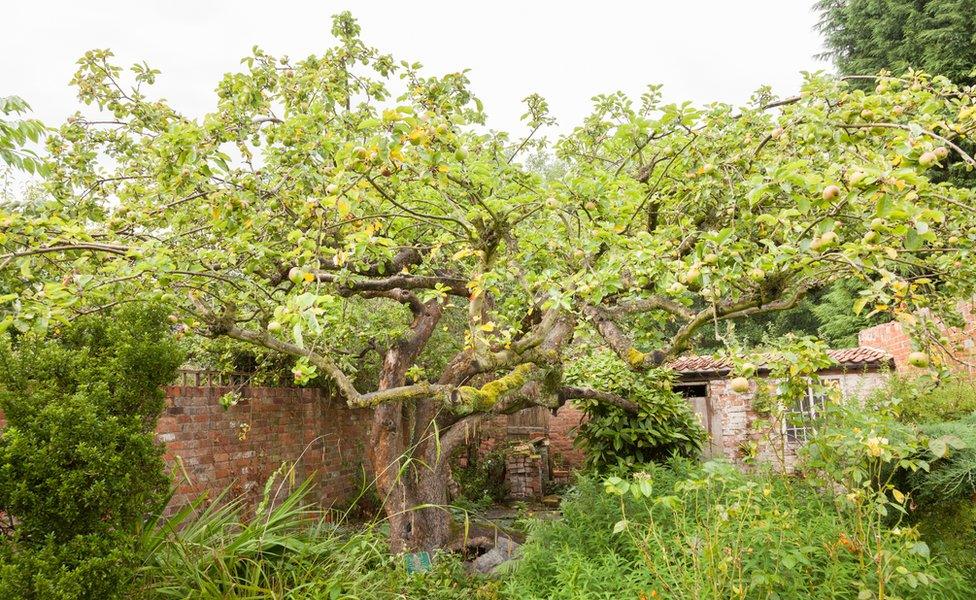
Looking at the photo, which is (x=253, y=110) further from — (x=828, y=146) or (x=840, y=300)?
(x=840, y=300)

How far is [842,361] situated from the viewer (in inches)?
383

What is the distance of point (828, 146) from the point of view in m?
3.12

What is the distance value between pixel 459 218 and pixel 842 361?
364 inches

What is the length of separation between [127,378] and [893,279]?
3658mm

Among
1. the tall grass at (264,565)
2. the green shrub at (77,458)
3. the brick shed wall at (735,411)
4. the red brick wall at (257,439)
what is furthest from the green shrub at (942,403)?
the green shrub at (77,458)

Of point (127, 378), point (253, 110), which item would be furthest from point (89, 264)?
point (253, 110)

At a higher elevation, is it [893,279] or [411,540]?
[893,279]

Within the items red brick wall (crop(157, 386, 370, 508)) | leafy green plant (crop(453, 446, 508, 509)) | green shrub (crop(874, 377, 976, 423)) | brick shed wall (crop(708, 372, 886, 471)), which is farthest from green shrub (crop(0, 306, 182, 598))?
brick shed wall (crop(708, 372, 886, 471))

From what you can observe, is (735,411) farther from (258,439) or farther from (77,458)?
(77,458)

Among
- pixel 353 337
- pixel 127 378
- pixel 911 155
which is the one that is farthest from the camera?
pixel 353 337

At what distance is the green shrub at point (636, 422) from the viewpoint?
264 inches

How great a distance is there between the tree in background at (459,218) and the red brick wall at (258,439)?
1.33 m

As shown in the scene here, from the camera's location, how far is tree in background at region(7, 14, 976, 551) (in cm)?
248

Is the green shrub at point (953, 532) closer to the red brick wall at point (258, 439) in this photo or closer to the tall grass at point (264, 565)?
the tall grass at point (264, 565)
